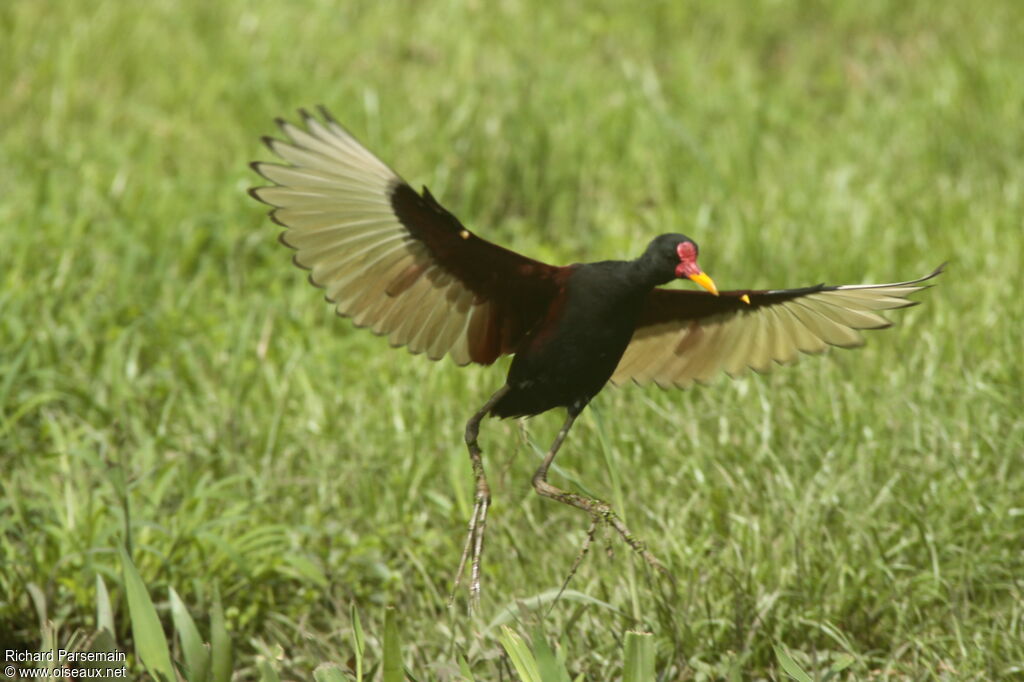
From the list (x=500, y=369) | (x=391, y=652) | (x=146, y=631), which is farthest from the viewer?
(x=500, y=369)

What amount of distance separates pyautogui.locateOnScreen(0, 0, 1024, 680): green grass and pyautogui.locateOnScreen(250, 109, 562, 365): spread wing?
0.31m

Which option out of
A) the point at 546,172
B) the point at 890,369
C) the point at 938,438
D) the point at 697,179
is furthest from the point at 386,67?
the point at 938,438

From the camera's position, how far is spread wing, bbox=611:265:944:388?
256 cm

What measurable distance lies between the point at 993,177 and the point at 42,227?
374 cm

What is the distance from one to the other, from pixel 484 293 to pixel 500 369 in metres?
1.69

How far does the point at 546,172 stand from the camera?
A: 5527 mm

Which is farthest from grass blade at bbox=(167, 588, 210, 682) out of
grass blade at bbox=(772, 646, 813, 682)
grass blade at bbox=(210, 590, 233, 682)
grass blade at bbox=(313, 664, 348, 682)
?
grass blade at bbox=(772, 646, 813, 682)

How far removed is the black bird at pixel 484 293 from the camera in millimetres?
2256

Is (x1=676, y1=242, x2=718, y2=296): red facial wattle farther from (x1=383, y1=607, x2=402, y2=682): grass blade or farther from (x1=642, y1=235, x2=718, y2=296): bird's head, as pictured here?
(x1=383, y1=607, x2=402, y2=682): grass blade

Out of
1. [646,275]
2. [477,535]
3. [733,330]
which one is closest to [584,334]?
[646,275]

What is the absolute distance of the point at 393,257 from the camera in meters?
2.46

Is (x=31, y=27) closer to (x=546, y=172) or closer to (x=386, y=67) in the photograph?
(x=386, y=67)

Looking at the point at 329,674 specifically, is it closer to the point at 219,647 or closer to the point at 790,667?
the point at 219,647

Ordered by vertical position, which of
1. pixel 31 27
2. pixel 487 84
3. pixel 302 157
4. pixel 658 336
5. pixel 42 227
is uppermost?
pixel 31 27
